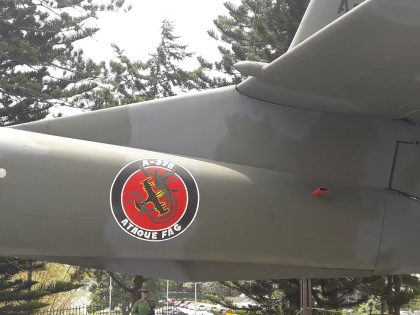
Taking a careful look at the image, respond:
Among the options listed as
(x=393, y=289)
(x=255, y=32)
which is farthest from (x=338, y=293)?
(x=255, y=32)

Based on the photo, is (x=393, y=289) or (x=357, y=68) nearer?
(x=357, y=68)

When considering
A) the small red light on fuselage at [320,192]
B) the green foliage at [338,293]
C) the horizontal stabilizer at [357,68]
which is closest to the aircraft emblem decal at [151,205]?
the small red light on fuselage at [320,192]

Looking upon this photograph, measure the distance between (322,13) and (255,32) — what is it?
1173cm

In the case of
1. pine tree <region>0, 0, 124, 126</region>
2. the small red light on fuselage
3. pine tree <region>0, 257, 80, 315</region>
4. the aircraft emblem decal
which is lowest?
pine tree <region>0, 257, 80, 315</region>

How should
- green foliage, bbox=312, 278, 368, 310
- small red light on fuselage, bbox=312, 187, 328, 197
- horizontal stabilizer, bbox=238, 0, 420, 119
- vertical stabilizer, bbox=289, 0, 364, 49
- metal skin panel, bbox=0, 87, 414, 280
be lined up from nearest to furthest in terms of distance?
horizontal stabilizer, bbox=238, 0, 420, 119 < metal skin panel, bbox=0, 87, 414, 280 < small red light on fuselage, bbox=312, 187, 328, 197 < vertical stabilizer, bbox=289, 0, 364, 49 < green foliage, bbox=312, 278, 368, 310

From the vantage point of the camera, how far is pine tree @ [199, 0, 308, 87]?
14688mm

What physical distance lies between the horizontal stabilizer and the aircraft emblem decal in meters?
1.15

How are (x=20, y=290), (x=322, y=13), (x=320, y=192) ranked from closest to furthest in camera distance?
(x=320, y=192) < (x=322, y=13) < (x=20, y=290)

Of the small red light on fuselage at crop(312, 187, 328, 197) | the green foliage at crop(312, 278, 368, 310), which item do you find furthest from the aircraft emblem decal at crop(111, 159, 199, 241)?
the green foliage at crop(312, 278, 368, 310)

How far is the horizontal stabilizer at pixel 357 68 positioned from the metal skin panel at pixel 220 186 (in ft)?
0.69

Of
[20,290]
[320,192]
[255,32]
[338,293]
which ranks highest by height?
[255,32]

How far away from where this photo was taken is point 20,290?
15.4m

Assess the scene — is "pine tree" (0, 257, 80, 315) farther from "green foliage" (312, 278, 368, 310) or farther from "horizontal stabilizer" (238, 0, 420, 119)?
"horizontal stabilizer" (238, 0, 420, 119)

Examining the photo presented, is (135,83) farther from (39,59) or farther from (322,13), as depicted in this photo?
(322,13)
